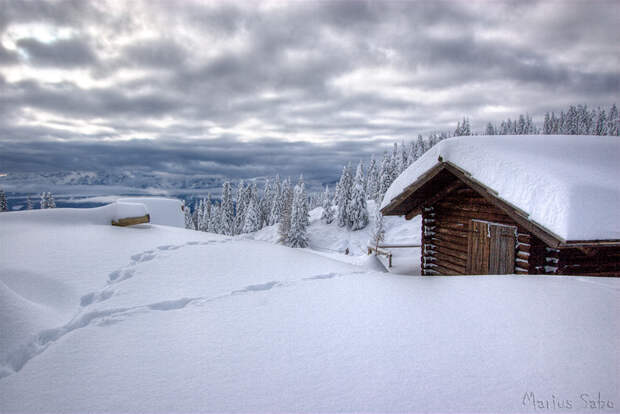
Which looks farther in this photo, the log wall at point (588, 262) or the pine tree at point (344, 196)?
the pine tree at point (344, 196)

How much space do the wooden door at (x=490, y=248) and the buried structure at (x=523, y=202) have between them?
0.03 meters

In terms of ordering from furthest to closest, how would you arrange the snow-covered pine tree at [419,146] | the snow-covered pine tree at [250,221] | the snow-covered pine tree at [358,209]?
1. the snow-covered pine tree at [419,146]
2. the snow-covered pine tree at [250,221]
3. the snow-covered pine tree at [358,209]

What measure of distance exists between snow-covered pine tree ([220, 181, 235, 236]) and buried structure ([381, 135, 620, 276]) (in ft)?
184

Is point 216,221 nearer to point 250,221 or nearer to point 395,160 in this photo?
point 250,221

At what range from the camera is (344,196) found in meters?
57.7

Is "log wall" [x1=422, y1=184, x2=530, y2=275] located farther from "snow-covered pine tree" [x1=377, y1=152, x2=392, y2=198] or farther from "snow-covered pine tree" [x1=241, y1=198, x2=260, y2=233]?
"snow-covered pine tree" [x1=241, y1=198, x2=260, y2=233]

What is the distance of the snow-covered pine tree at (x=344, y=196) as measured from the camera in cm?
5759

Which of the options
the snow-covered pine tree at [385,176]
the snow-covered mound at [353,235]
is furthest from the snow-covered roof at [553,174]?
the snow-covered pine tree at [385,176]

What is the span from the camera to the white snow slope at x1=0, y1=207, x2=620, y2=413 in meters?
2.39

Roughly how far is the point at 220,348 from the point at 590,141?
442 inches

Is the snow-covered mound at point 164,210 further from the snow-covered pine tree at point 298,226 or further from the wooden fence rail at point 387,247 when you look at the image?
the snow-covered pine tree at point 298,226

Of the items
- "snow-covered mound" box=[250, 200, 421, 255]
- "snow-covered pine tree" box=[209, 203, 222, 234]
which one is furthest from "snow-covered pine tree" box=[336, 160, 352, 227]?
"snow-covered pine tree" box=[209, 203, 222, 234]

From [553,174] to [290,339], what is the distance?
263 inches

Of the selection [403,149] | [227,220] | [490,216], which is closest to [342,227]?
[227,220]
